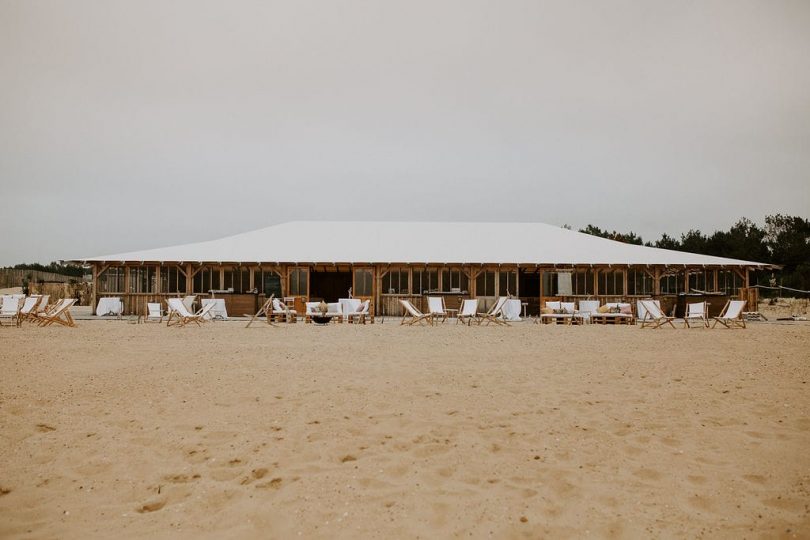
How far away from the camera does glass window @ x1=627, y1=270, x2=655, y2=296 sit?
20875mm

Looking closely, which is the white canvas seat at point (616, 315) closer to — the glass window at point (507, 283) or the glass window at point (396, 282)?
the glass window at point (507, 283)

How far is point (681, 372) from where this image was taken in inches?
251

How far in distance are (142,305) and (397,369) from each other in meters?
16.9

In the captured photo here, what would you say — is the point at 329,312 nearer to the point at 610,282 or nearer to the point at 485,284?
the point at 485,284

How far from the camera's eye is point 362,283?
2080cm

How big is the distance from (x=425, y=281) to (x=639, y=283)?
9.10 m

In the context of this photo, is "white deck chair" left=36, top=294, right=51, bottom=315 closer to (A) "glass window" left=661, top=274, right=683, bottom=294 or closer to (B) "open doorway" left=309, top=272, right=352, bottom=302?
(B) "open doorway" left=309, top=272, right=352, bottom=302

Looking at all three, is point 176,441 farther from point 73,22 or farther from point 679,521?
point 73,22

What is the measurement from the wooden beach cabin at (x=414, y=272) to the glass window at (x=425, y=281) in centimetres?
4

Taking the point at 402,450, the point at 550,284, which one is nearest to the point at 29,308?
the point at 402,450

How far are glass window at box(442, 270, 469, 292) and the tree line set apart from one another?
2342 cm

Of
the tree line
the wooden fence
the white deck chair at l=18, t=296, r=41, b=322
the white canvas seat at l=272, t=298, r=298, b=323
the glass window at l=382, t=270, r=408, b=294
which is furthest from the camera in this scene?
the wooden fence

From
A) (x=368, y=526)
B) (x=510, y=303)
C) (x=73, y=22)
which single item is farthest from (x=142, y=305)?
(x=368, y=526)

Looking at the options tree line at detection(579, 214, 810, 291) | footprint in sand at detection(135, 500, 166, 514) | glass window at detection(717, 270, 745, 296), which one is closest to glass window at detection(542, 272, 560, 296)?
glass window at detection(717, 270, 745, 296)
